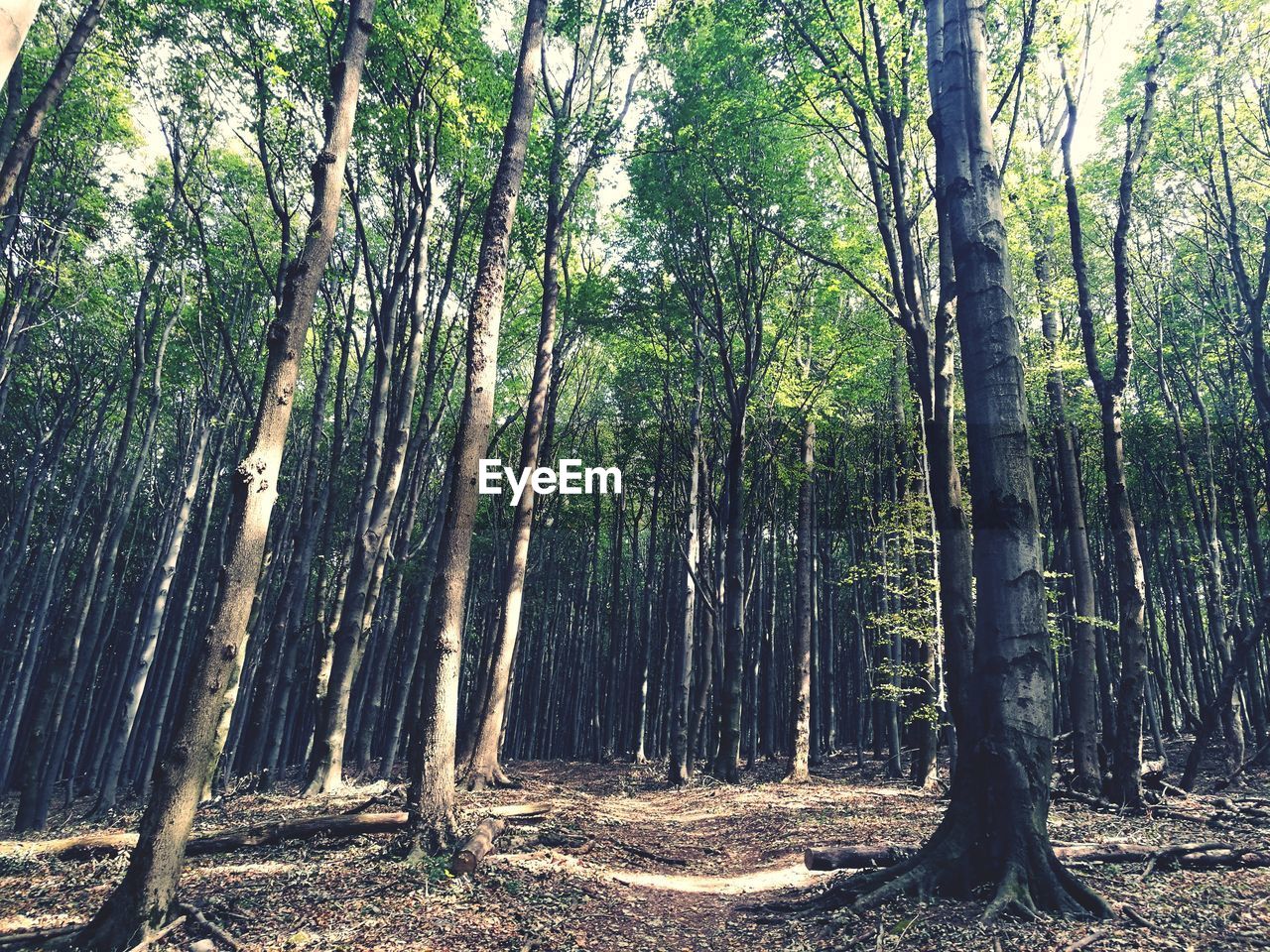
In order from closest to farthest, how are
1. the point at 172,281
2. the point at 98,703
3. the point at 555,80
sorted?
the point at 555,80, the point at 172,281, the point at 98,703

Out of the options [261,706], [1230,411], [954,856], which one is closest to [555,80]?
[261,706]

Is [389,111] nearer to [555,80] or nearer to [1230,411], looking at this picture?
[555,80]

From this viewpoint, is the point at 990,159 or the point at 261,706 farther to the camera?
the point at 261,706

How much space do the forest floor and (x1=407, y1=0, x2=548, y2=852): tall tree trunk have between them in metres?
0.59

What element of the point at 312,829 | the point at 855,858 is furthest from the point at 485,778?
the point at 855,858

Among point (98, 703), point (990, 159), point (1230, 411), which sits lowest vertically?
point (98, 703)

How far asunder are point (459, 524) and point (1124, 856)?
6.52 metres

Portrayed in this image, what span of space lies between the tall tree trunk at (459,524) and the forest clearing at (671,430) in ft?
0.15

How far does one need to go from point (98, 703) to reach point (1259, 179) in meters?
39.7

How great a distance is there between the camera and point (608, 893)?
19.6 feet

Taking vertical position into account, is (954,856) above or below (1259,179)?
below

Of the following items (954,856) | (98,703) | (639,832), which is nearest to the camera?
(954,856)

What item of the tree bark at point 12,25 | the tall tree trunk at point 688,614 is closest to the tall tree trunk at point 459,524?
the tree bark at point 12,25

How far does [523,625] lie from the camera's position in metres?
27.2
